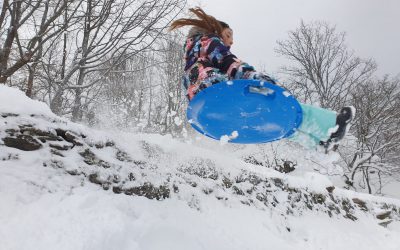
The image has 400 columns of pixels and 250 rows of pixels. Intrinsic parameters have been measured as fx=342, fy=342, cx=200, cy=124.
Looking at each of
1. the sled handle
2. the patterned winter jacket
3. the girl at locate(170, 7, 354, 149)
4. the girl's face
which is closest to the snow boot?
the girl at locate(170, 7, 354, 149)

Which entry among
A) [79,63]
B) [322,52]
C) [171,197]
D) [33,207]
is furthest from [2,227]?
[322,52]

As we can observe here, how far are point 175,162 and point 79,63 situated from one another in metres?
2.75

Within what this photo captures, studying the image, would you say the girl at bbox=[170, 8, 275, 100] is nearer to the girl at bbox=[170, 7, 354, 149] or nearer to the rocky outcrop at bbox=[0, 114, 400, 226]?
the girl at bbox=[170, 7, 354, 149]

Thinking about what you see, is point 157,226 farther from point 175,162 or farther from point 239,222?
point 175,162

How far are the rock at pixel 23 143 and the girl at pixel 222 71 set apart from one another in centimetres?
156

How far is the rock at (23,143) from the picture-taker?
3.13m

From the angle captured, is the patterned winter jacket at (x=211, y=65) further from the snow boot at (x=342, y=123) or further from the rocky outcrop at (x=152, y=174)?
the rocky outcrop at (x=152, y=174)

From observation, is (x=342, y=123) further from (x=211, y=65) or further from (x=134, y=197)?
(x=134, y=197)

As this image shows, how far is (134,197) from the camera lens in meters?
3.64

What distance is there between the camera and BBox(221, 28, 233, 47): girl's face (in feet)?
10.7

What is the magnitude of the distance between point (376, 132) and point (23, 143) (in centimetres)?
1673

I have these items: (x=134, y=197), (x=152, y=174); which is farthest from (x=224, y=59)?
(x=152, y=174)

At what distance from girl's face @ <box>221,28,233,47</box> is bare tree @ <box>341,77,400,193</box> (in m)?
14.5

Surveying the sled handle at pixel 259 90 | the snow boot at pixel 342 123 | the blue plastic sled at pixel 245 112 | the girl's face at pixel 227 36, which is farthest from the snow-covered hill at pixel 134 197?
the girl's face at pixel 227 36
